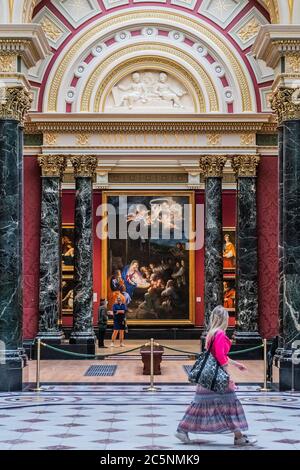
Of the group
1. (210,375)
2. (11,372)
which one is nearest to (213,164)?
(11,372)

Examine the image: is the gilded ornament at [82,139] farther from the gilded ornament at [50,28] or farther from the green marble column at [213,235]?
the green marble column at [213,235]

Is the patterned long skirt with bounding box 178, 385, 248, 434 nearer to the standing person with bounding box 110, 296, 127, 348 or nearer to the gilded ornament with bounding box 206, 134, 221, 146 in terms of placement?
the gilded ornament with bounding box 206, 134, 221, 146

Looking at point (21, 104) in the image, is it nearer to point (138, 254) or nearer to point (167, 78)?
point (167, 78)

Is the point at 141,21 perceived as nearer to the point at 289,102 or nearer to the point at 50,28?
the point at 50,28

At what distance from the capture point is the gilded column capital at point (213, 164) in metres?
Result: 26.4

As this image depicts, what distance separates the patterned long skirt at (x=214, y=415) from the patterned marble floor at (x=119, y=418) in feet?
0.71

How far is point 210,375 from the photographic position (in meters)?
11.9

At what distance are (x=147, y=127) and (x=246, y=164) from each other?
2.87 meters

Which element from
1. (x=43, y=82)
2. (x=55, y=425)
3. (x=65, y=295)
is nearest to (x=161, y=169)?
(x=65, y=295)

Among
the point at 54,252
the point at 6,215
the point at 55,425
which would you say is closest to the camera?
the point at 55,425

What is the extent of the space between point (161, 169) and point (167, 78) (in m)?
5.32

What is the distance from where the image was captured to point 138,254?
3284 cm

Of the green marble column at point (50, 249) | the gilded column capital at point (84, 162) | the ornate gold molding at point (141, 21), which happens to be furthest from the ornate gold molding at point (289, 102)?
the green marble column at point (50, 249)

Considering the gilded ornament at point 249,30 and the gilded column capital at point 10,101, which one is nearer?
the gilded column capital at point 10,101
